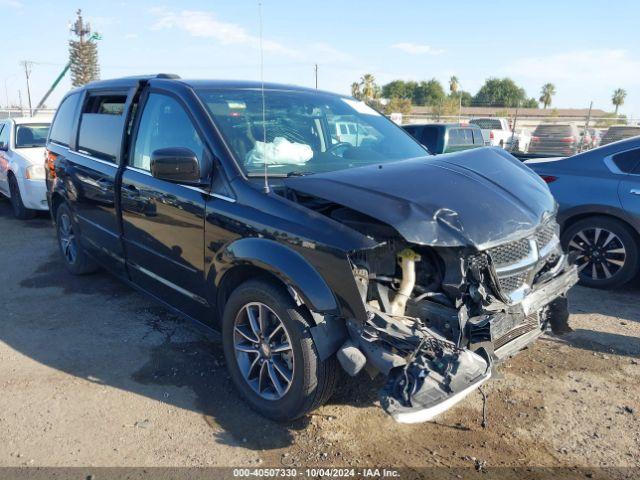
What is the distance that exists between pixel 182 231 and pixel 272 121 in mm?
996

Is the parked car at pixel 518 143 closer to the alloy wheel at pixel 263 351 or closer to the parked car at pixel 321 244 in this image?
the parked car at pixel 321 244

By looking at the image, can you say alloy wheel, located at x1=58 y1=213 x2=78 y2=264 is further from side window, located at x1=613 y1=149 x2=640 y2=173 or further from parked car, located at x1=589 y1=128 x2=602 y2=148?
parked car, located at x1=589 y1=128 x2=602 y2=148

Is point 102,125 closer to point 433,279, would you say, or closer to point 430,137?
point 433,279

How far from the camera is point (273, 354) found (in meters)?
3.08

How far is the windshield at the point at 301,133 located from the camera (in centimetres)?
338

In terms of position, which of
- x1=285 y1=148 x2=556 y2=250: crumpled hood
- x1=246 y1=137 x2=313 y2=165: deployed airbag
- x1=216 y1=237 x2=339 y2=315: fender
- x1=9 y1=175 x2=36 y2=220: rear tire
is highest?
x1=246 y1=137 x2=313 y2=165: deployed airbag

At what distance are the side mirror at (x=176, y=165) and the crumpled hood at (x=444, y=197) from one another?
2.01ft

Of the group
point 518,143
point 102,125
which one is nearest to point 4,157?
point 102,125

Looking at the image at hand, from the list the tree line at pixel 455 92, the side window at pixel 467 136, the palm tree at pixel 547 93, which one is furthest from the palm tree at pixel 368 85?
the side window at pixel 467 136

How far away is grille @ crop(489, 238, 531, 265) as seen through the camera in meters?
2.84

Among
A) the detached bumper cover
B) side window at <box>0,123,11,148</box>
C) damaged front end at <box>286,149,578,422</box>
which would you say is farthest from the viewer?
side window at <box>0,123,11,148</box>

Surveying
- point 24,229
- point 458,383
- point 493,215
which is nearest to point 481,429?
point 458,383

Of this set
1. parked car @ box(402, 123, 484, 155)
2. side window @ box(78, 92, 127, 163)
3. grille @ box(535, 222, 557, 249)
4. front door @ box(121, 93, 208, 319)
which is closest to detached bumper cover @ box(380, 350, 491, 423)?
grille @ box(535, 222, 557, 249)

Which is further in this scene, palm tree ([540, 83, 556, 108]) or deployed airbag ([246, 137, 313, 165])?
palm tree ([540, 83, 556, 108])
